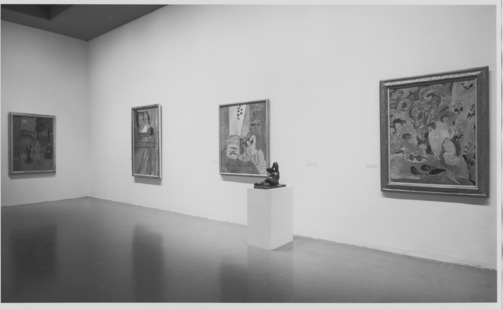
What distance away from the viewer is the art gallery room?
4.69m

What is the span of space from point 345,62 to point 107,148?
9.05 meters

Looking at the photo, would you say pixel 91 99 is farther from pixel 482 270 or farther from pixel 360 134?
pixel 482 270

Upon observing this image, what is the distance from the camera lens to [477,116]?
16.5ft

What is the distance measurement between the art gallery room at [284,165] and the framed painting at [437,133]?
20mm

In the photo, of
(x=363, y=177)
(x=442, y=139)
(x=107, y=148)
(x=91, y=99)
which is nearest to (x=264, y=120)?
(x=363, y=177)

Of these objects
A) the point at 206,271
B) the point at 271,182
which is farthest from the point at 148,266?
the point at 271,182

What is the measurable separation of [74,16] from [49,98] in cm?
307

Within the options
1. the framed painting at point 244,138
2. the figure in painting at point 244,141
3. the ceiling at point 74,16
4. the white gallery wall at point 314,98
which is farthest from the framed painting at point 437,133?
the ceiling at point 74,16

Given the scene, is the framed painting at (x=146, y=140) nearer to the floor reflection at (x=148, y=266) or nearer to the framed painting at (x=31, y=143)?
the floor reflection at (x=148, y=266)

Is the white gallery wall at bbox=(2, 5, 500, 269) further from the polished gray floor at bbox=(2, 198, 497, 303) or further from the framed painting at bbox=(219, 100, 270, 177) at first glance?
the polished gray floor at bbox=(2, 198, 497, 303)

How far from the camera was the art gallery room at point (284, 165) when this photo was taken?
4.69m

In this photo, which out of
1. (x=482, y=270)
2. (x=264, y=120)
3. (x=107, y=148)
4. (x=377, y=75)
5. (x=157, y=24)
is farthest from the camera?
(x=107, y=148)

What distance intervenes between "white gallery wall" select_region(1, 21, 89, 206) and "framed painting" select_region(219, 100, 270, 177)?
279 inches

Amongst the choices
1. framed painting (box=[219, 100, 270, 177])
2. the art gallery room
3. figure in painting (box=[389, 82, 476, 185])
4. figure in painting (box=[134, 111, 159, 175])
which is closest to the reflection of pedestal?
the art gallery room
